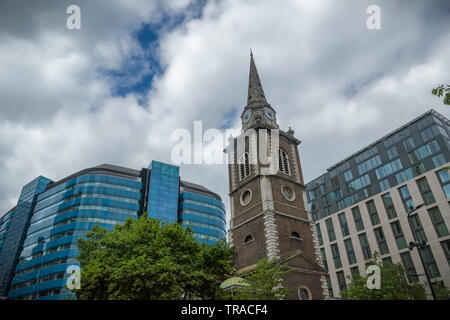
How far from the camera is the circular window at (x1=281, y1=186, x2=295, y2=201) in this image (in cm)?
3131

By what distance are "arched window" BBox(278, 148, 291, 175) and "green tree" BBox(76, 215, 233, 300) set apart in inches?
514

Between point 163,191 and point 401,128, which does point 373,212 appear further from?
point 163,191

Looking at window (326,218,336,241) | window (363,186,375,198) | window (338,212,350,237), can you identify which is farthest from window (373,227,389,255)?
window (326,218,336,241)

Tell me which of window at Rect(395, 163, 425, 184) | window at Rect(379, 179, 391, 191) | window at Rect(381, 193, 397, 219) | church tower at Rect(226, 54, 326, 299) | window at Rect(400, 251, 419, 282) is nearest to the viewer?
church tower at Rect(226, 54, 326, 299)

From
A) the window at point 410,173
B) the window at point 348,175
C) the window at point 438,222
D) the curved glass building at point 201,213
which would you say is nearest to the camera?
the window at point 438,222

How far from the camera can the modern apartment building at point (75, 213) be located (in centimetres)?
6881

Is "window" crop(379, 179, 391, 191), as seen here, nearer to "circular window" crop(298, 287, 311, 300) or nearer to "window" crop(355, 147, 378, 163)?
"window" crop(355, 147, 378, 163)

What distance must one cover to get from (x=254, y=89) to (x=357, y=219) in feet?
114

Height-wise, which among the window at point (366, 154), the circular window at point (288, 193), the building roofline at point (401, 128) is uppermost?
the building roofline at point (401, 128)

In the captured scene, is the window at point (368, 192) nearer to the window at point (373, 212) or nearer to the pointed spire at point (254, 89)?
the window at point (373, 212)

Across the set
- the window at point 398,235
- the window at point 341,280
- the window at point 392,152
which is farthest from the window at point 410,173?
the window at point 341,280

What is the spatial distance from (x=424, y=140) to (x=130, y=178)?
2778 inches

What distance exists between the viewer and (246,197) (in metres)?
32.7

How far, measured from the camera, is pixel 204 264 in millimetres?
22000
